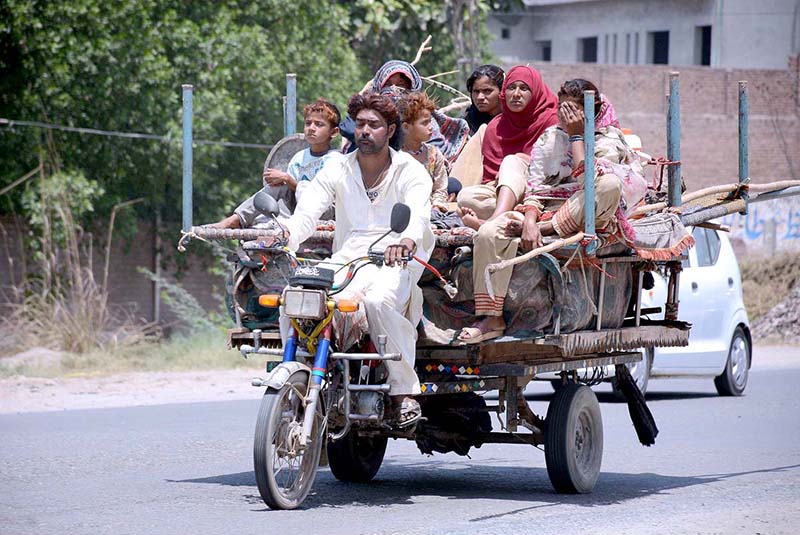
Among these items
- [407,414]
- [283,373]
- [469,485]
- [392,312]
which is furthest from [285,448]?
[469,485]

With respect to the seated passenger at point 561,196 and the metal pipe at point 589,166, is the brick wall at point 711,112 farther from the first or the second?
the metal pipe at point 589,166

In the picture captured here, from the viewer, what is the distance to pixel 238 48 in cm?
1959

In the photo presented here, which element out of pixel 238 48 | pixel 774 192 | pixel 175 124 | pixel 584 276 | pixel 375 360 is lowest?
pixel 375 360

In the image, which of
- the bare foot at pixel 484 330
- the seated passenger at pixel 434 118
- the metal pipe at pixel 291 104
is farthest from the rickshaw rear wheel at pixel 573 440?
the metal pipe at pixel 291 104

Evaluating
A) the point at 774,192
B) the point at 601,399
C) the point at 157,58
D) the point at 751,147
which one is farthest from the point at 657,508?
the point at 751,147

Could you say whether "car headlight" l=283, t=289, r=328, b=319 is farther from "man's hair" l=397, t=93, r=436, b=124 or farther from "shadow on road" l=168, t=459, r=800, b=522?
"man's hair" l=397, t=93, r=436, b=124

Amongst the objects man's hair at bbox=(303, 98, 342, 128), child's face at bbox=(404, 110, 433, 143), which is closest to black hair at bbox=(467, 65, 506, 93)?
child's face at bbox=(404, 110, 433, 143)

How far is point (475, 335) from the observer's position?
6984 mm

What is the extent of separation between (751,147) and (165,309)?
20019mm

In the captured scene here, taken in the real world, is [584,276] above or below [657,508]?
above

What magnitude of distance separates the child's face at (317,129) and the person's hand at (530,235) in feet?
6.40

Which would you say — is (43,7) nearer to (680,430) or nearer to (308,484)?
(680,430)

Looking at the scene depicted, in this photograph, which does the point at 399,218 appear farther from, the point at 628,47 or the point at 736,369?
the point at 628,47

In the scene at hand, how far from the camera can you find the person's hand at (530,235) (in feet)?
23.0
